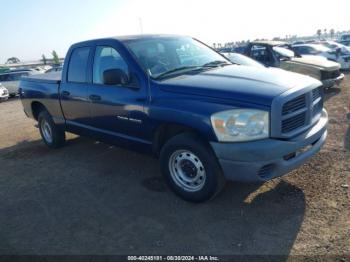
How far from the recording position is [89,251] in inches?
131

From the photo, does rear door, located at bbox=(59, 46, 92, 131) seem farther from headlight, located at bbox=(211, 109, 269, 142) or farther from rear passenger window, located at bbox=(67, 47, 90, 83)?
headlight, located at bbox=(211, 109, 269, 142)

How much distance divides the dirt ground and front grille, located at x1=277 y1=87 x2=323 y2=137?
86cm

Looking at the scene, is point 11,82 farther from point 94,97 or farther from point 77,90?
point 94,97

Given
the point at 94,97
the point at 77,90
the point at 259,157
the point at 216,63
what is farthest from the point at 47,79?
the point at 259,157

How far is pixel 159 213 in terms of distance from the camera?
393 centimetres

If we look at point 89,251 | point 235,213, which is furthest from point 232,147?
point 89,251

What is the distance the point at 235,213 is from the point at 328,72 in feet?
25.3

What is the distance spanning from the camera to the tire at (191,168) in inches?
147

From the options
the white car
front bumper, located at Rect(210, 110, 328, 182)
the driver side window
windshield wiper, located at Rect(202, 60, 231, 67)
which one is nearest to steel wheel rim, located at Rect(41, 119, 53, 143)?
the driver side window

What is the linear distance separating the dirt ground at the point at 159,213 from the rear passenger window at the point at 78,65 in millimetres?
1461

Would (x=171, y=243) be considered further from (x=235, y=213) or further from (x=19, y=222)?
(x=19, y=222)

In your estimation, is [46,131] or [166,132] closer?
[166,132]

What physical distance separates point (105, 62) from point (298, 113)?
2.76 metres

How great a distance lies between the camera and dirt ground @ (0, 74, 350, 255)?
328cm
